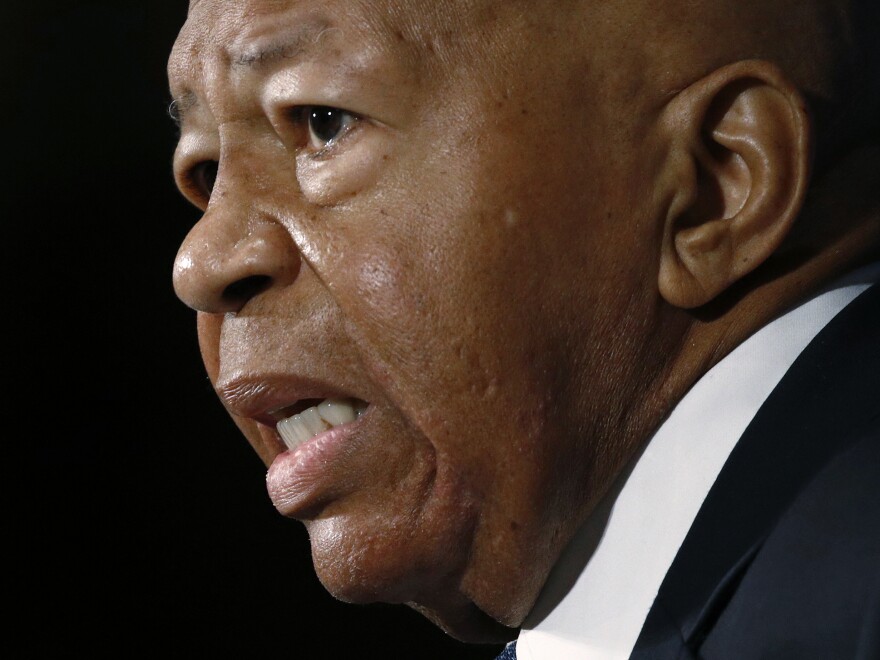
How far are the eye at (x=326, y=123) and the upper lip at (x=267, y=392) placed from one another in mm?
221

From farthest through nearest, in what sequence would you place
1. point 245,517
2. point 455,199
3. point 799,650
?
point 245,517, point 455,199, point 799,650

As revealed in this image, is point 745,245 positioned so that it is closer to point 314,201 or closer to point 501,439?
point 501,439

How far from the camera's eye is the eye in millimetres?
1158

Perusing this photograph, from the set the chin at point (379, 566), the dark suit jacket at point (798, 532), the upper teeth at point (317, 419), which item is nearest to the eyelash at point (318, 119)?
the upper teeth at point (317, 419)

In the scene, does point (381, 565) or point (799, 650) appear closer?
Result: point (799, 650)

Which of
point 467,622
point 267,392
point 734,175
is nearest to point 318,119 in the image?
point 267,392

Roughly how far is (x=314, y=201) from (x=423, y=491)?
0.29m

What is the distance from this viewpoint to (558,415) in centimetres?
114

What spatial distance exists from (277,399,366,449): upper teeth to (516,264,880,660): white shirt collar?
0.25 meters

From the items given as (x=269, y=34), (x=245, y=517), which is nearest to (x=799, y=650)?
(x=269, y=34)

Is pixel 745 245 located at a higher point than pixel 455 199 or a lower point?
lower

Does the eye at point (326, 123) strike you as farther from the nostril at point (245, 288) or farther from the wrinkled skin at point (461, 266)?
the nostril at point (245, 288)

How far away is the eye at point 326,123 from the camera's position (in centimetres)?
116

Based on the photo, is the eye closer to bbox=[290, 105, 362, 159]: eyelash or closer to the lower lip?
bbox=[290, 105, 362, 159]: eyelash
